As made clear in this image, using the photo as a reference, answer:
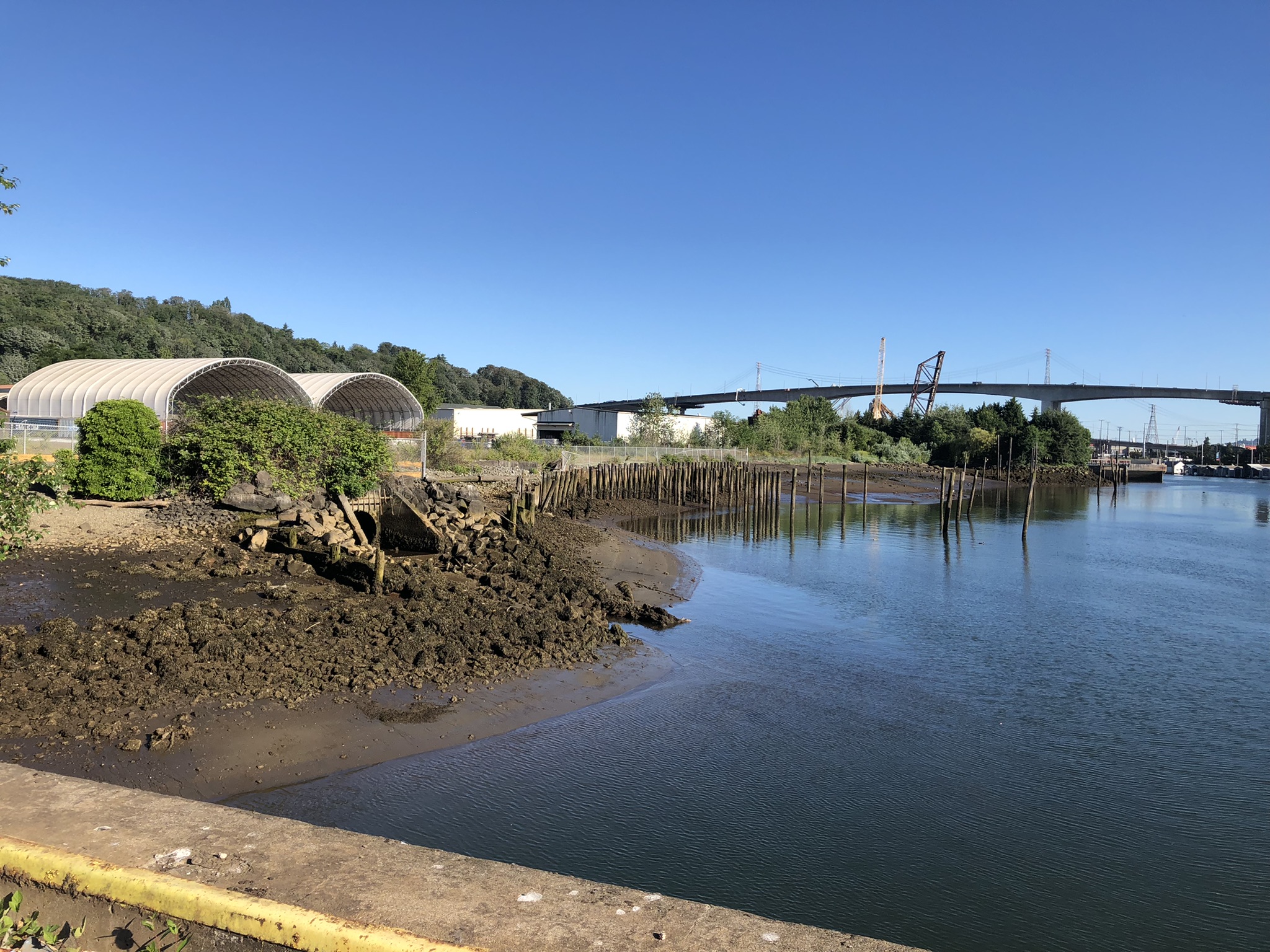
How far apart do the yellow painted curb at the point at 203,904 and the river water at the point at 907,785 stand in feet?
11.6

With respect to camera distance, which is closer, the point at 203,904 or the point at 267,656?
the point at 203,904

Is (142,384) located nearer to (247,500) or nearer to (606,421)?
(247,500)

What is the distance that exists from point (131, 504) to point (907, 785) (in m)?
17.1

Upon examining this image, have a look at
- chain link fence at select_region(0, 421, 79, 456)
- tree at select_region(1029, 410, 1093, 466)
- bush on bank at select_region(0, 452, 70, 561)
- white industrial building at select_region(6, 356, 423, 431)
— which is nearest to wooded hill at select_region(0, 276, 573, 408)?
white industrial building at select_region(6, 356, 423, 431)

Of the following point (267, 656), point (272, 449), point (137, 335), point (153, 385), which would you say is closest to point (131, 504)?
point (272, 449)

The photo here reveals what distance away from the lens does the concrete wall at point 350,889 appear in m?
3.63

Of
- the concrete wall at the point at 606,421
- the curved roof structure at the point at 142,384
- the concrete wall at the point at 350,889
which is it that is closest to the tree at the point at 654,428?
the concrete wall at the point at 606,421

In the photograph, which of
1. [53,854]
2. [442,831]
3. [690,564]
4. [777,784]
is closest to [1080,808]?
[777,784]

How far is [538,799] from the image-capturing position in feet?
27.1

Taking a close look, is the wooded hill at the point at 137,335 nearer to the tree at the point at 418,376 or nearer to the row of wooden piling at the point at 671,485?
the tree at the point at 418,376

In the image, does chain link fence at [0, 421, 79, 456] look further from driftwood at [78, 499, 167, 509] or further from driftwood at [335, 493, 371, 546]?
driftwood at [335, 493, 371, 546]

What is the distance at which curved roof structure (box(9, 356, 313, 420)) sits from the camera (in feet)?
105

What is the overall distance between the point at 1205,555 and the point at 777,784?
1222 inches

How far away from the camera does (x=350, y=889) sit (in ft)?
12.7
